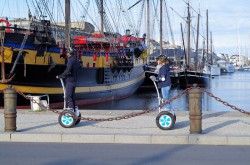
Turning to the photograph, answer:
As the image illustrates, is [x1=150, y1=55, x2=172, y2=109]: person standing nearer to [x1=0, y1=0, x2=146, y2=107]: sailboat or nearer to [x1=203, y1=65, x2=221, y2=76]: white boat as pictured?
[x1=0, y1=0, x2=146, y2=107]: sailboat

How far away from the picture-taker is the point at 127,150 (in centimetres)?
879

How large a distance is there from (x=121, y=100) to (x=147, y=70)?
1521cm

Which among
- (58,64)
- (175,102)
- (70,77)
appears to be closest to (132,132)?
(70,77)

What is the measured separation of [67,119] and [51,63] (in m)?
12.0

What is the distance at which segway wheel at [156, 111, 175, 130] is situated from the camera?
10.6m

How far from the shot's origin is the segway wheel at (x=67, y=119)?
437 inches

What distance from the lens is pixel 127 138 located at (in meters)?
9.69

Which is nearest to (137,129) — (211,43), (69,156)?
(69,156)

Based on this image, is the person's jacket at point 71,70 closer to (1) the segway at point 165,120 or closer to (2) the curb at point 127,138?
(2) the curb at point 127,138

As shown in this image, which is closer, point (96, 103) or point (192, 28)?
point (96, 103)

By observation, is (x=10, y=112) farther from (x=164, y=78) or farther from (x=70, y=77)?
(x=164, y=78)

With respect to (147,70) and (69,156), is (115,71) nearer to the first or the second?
(147,70)

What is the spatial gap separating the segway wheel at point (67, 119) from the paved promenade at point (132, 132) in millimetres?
113

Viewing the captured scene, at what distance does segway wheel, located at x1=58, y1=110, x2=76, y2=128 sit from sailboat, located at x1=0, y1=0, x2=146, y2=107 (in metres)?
9.77
